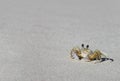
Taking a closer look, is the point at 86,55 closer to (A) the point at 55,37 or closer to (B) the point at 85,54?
(B) the point at 85,54

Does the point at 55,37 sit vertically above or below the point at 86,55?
above

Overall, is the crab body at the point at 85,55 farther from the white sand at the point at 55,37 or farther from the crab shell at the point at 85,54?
the white sand at the point at 55,37

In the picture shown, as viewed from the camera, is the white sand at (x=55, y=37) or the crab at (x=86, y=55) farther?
the crab at (x=86, y=55)

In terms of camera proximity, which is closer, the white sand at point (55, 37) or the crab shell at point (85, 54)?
the white sand at point (55, 37)

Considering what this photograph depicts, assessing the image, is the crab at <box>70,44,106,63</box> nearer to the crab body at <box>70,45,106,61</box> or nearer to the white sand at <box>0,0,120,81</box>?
the crab body at <box>70,45,106,61</box>

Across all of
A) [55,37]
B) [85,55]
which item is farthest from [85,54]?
[55,37]

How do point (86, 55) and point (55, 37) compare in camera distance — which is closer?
point (86, 55)

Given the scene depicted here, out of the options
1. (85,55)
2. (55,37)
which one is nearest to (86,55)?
(85,55)

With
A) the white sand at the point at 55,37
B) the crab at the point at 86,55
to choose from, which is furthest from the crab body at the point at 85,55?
the white sand at the point at 55,37

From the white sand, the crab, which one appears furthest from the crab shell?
the white sand
